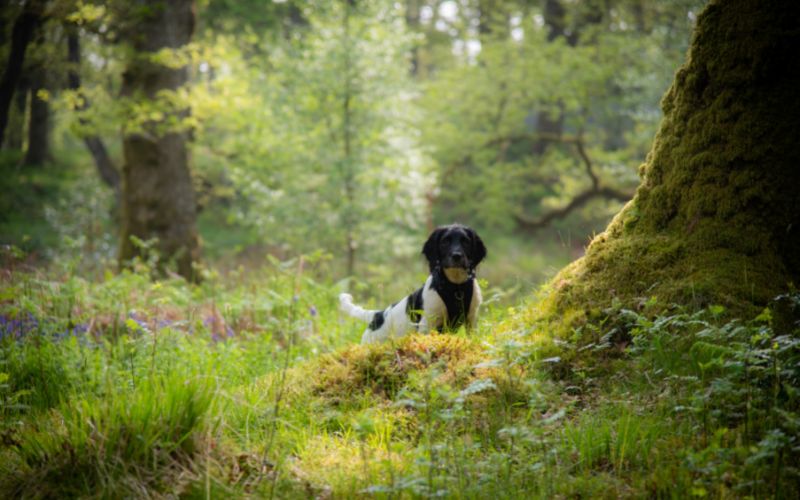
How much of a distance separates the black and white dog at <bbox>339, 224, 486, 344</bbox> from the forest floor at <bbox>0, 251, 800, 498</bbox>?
62cm

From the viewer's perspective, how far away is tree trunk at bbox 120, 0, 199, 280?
10.3m

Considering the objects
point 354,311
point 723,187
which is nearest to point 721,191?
point 723,187

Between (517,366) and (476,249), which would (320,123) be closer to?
(476,249)

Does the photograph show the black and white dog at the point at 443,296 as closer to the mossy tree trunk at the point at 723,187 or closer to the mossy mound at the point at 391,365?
the mossy mound at the point at 391,365

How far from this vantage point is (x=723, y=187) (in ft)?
12.6

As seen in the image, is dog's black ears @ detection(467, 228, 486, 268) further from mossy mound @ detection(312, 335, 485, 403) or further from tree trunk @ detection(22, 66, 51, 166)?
tree trunk @ detection(22, 66, 51, 166)

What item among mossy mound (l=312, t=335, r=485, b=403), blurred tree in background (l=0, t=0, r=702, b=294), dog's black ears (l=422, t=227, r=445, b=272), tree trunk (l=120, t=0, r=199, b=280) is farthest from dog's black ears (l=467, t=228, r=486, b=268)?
tree trunk (l=120, t=0, r=199, b=280)

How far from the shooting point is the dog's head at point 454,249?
4766 millimetres

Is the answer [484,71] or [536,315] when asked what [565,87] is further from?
[536,315]

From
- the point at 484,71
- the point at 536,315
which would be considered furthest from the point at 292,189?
the point at 536,315

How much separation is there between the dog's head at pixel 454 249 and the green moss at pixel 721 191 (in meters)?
0.82

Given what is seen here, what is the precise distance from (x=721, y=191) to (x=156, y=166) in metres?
9.17

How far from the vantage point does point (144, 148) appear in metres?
10.4

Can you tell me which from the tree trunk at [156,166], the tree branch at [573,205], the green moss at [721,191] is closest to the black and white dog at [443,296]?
the green moss at [721,191]
